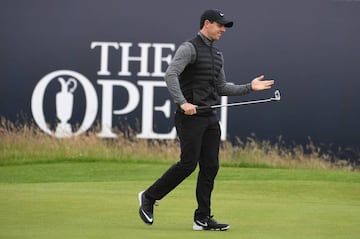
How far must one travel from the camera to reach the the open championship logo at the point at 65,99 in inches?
812

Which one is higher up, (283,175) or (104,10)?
(104,10)

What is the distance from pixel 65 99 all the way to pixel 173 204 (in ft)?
30.6

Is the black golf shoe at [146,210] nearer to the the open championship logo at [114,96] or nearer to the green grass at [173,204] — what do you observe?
the green grass at [173,204]

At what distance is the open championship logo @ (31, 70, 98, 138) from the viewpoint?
20625mm

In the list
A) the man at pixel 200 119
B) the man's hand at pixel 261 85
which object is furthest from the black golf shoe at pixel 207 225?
the man's hand at pixel 261 85

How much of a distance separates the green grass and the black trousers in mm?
287

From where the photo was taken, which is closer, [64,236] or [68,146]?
[64,236]

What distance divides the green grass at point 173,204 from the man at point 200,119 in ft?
0.73

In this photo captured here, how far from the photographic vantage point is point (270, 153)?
786 inches

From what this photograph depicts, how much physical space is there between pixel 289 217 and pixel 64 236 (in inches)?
102

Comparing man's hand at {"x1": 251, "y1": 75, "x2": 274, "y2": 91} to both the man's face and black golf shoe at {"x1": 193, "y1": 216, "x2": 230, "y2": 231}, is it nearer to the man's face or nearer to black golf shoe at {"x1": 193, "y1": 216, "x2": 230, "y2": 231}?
the man's face

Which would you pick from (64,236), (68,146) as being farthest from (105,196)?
(68,146)

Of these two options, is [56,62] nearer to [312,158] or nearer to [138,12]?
[138,12]

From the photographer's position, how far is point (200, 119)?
9.62m
